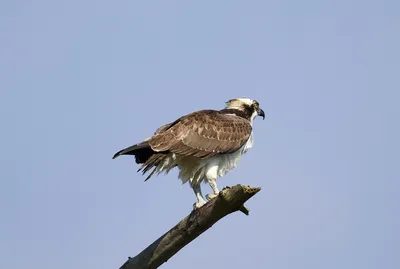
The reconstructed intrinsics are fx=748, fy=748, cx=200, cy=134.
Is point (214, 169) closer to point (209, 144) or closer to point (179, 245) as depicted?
point (209, 144)

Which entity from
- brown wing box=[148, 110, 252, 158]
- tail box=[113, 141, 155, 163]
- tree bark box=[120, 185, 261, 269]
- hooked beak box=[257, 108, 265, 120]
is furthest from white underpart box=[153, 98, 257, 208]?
tree bark box=[120, 185, 261, 269]

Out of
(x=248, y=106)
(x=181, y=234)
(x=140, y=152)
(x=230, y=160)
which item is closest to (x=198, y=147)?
(x=230, y=160)

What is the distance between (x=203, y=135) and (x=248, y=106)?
246cm

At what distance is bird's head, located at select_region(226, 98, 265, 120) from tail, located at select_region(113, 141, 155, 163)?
3.49m

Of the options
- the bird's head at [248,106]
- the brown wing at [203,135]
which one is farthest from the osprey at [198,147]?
the bird's head at [248,106]

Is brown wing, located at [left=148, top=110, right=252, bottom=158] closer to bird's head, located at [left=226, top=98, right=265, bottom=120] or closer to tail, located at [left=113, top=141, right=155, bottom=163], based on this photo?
tail, located at [left=113, top=141, right=155, bottom=163]

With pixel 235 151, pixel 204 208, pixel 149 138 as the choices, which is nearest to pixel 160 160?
pixel 149 138

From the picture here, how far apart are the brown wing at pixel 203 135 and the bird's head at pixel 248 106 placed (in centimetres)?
112

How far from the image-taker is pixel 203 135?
Result: 13070 mm

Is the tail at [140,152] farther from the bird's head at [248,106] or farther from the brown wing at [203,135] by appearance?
the bird's head at [248,106]

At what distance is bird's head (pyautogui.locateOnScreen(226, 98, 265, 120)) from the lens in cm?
1523

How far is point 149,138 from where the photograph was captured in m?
12.5

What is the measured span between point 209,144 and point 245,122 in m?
1.36

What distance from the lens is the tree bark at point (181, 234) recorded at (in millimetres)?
9781
